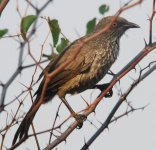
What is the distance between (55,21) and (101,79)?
117 cm

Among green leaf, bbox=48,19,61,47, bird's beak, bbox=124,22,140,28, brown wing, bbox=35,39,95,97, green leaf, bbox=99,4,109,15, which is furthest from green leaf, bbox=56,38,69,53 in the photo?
bird's beak, bbox=124,22,140,28

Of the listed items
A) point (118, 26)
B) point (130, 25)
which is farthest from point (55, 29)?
point (118, 26)

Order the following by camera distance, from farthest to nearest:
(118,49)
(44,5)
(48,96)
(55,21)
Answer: (118,49), (48,96), (55,21), (44,5)

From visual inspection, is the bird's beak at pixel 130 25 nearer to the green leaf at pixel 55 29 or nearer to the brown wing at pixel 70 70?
the brown wing at pixel 70 70

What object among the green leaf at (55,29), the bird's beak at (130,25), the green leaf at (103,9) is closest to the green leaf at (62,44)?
the green leaf at (55,29)

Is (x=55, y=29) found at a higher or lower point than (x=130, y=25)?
lower

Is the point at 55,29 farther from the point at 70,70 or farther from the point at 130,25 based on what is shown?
the point at 130,25

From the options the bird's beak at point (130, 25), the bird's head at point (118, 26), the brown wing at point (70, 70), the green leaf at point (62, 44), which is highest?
the bird's head at point (118, 26)

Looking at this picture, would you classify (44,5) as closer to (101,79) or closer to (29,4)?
(29,4)

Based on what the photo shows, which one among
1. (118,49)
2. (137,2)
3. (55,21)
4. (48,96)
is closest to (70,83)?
(48,96)

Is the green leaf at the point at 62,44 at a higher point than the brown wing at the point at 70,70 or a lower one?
lower

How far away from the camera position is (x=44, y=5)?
332cm

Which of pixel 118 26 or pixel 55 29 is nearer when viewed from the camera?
pixel 55 29

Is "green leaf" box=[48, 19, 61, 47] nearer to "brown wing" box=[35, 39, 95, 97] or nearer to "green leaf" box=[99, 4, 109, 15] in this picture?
"green leaf" box=[99, 4, 109, 15]
